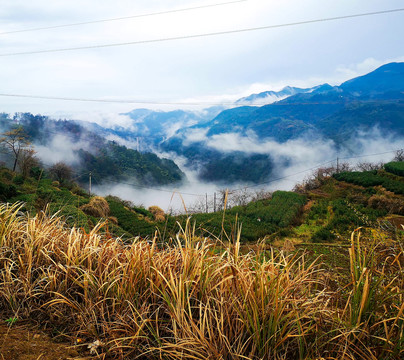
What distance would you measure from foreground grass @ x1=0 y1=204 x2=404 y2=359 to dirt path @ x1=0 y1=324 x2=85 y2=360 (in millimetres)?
129

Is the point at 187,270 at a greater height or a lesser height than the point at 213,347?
greater

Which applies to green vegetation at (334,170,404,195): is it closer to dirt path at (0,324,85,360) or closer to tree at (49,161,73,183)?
dirt path at (0,324,85,360)

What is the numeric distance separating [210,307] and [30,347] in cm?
118

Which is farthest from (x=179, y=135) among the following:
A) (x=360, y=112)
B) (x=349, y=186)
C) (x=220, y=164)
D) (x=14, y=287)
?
(x=14, y=287)

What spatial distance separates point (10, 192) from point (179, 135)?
179 m

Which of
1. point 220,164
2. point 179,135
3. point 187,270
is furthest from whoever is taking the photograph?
point 179,135

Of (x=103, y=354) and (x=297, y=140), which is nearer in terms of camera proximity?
(x=103, y=354)

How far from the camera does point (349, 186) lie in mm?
27625

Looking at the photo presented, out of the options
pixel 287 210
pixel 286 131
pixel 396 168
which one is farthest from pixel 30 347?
pixel 286 131

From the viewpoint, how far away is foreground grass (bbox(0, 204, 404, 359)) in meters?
1.75

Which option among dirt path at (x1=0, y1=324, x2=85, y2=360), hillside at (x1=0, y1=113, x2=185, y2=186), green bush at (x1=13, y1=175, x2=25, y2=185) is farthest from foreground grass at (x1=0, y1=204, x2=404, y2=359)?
Result: hillside at (x1=0, y1=113, x2=185, y2=186)

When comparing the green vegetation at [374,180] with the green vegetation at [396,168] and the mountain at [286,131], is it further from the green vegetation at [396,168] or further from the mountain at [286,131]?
the mountain at [286,131]

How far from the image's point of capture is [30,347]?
1.93 meters

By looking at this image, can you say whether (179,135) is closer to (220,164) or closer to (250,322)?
(220,164)
